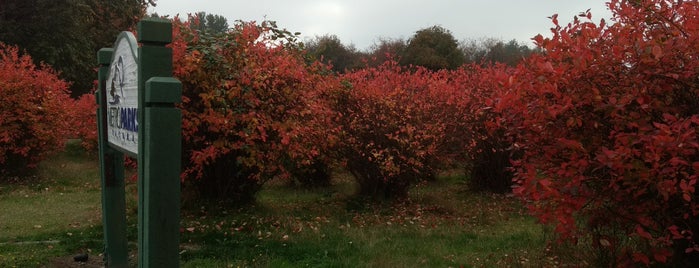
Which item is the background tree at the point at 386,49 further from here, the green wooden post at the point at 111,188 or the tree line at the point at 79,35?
the green wooden post at the point at 111,188

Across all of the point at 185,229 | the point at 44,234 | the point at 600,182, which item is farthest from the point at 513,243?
the point at 44,234

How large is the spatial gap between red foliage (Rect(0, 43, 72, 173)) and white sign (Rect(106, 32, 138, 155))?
1017 centimetres

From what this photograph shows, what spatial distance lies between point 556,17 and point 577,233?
173 cm

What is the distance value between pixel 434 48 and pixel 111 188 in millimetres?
29980

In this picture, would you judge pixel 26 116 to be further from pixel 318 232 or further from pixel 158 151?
pixel 158 151

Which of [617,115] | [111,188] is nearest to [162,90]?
[111,188]

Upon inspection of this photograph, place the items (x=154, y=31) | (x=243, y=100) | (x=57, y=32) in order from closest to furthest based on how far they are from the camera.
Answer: (x=154, y=31) → (x=243, y=100) → (x=57, y=32)

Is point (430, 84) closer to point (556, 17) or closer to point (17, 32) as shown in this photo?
point (556, 17)

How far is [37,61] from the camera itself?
2367 centimetres

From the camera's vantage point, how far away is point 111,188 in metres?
4.91

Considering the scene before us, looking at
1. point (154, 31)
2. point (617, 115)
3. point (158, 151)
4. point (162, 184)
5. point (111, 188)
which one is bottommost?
point (111, 188)

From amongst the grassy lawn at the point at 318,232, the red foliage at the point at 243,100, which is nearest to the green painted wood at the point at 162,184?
the grassy lawn at the point at 318,232

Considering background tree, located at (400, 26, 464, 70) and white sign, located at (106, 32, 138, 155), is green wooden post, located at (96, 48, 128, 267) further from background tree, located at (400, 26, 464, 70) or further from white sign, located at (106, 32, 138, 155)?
background tree, located at (400, 26, 464, 70)

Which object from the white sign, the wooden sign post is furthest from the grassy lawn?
the wooden sign post
